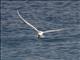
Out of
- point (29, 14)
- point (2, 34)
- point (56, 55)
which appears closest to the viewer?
point (56, 55)

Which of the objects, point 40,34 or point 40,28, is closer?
point 40,34

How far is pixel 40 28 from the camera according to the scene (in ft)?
84.5

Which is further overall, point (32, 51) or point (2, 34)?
point (2, 34)

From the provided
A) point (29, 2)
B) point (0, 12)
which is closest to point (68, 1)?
point (29, 2)

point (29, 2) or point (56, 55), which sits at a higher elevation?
point (29, 2)

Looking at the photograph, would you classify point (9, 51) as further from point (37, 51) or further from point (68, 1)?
point (68, 1)

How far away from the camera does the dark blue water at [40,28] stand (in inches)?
919

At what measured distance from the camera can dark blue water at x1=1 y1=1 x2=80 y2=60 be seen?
919 inches

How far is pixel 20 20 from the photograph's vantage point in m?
26.9

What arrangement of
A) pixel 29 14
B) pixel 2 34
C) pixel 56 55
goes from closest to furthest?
pixel 56 55 → pixel 2 34 → pixel 29 14

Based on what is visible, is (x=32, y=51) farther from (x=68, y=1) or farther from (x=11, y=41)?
(x=68, y=1)

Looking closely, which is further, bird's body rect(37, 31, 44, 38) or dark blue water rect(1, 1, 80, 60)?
bird's body rect(37, 31, 44, 38)

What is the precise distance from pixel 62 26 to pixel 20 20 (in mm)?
2395

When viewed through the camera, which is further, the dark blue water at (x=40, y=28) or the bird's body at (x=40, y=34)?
the bird's body at (x=40, y=34)
